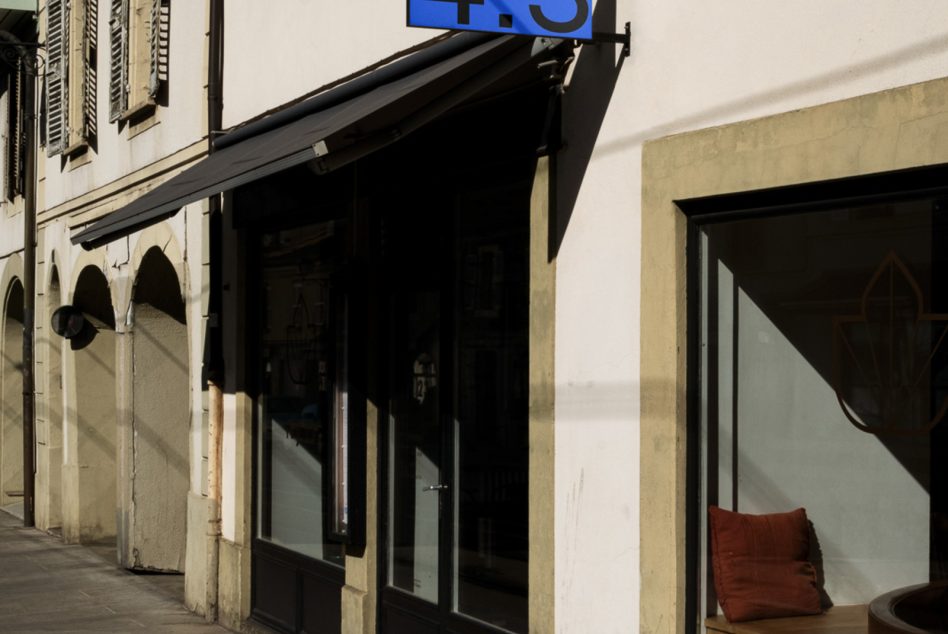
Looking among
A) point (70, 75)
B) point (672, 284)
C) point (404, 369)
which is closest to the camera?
point (672, 284)

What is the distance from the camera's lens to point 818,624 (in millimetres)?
5254

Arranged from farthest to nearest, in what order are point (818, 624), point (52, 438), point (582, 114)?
point (52, 438) < point (582, 114) < point (818, 624)

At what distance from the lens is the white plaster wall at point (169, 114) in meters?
11.5

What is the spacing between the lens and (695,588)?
572cm

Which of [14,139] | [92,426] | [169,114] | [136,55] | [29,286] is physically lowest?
[92,426]

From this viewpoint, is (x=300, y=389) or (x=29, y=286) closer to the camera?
(x=300, y=389)

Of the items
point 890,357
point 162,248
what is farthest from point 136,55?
point 890,357

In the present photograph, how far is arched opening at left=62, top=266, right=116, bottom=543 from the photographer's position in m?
15.1

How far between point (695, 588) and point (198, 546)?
6100 millimetres

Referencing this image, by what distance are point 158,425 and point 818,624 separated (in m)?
8.90

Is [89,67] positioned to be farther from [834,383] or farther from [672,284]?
[834,383]

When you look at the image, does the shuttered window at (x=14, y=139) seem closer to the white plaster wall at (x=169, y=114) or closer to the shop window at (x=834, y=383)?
the white plaster wall at (x=169, y=114)

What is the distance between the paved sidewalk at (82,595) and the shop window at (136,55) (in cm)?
397

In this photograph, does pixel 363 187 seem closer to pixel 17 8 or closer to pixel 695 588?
pixel 695 588
